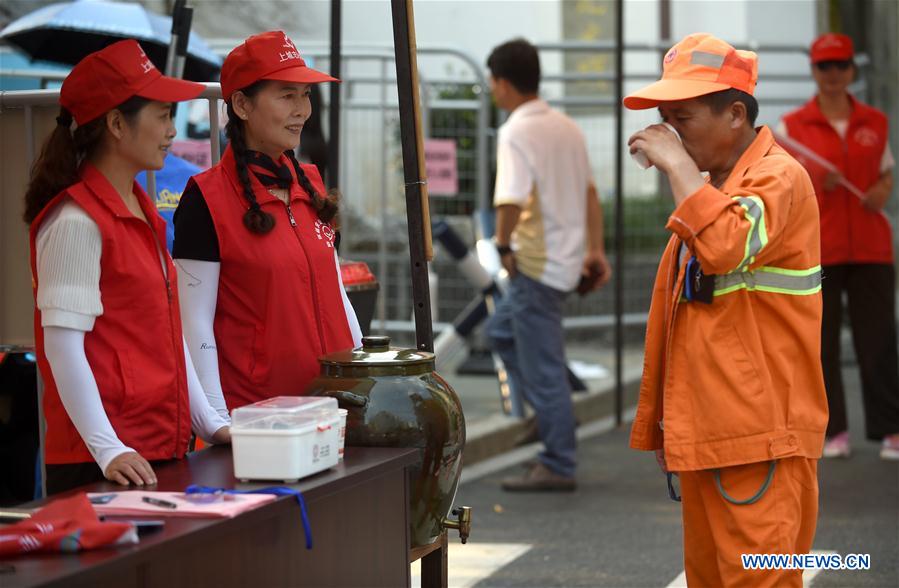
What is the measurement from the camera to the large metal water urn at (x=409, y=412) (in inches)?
148

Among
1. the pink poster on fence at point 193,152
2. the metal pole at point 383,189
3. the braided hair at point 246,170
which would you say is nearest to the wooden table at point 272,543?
the braided hair at point 246,170

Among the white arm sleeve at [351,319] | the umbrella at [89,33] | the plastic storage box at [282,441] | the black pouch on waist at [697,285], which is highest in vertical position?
the umbrella at [89,33]

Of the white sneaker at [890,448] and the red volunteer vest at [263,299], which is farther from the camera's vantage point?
the white sneaker at [890,448]

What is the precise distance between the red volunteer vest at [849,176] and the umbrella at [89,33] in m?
3.43

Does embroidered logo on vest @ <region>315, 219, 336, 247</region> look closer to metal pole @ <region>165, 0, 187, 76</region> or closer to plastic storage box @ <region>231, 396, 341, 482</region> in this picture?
plastic storage box @ <region>231, 396, 341, 482</region>

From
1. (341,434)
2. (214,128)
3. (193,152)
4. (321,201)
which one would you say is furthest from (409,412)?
(193,152)

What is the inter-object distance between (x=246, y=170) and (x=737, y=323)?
4.66ft

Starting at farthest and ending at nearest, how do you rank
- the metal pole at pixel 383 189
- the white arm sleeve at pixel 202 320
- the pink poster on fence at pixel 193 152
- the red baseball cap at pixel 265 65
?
the metal pole at pixel 383 189 < the pink poster on fence at pixel 193 152 < the red baseball cap at pixel 265 65 < the white arm sleeve at pixel 202 320

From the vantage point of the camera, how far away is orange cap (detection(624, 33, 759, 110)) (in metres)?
3.76

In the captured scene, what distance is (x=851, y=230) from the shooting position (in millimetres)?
8305

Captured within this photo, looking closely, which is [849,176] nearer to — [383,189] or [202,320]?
[383,189]

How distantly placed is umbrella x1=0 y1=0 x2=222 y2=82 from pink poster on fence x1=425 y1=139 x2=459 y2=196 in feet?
7.78

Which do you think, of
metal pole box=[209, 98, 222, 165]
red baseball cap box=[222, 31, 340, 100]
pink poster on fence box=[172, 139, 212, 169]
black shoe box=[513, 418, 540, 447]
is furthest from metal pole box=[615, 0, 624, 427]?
red baseball cap box=[222, 31, 340, 100]

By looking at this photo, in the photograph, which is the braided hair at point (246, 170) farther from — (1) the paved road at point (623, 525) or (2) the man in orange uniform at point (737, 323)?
(1) the paved road at point (623, 525)
